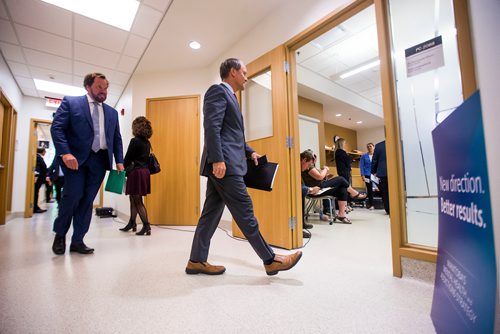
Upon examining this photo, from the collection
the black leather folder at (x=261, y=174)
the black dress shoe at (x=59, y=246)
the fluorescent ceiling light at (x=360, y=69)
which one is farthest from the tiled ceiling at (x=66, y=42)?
the fluorescent ceiling light at (x=360, y=69)

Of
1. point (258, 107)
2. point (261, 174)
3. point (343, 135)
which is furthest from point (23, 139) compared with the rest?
point (343, 135)

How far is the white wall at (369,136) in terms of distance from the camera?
942cm

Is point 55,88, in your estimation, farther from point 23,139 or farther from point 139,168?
point 139,168

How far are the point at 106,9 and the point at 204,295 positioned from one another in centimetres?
329

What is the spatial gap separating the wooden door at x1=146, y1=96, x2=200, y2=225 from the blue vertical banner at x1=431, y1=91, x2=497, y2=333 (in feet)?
11.0

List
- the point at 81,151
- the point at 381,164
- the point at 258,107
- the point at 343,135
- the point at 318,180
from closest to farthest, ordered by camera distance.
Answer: the point at 81,151 → the point at 258,107 → the point at 318,180 → the point at 381,164 → the point at 343,135

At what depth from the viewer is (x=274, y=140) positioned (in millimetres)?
2348

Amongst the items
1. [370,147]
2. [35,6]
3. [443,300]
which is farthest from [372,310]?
[370,147]

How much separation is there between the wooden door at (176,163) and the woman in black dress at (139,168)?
82cm

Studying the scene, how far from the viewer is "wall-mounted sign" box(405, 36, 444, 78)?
1.39m

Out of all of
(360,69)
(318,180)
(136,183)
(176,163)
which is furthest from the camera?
→ (360,69)

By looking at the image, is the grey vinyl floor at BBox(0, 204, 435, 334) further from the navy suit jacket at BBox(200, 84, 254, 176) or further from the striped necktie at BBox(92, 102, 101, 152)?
the striped necktie at BBox(92, 102, 101, 152)

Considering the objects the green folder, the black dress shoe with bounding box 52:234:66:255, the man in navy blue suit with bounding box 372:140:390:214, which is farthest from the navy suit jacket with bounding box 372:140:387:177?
the black dress shoe with bounding box 52:234:66:255

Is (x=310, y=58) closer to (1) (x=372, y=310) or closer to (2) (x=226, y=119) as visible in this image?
(2) (x=226, y=119)
